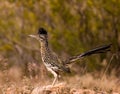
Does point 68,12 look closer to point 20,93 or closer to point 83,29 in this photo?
point 83,29

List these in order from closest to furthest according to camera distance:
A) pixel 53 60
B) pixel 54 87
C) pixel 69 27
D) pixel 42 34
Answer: pixel 54 87 → pixel 53 60 → pixel 42 34 → pixel 69 27

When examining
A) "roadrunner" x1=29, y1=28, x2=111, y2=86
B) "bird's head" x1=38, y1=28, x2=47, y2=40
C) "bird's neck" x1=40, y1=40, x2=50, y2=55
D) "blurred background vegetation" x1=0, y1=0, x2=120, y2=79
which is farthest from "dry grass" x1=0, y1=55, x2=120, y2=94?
"blurred background vegetation" x1=0, y1=0, x2=120, y2=79

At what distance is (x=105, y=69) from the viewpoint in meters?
15.3

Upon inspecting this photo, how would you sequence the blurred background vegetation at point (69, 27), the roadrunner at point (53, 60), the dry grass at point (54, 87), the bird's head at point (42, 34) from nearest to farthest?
the dry grass at point (54, 87) → the roadrunner at point (53, 60) → the bird's head at point (42, 34) → the blurred background vegetation at point (69, 27)

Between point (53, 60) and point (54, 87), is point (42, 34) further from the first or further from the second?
point (54, 87)

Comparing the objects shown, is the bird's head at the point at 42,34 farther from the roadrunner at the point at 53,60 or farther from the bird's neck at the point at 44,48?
the bird's neck at the point at 44,48

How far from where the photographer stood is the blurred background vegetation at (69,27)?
1560 centimetres

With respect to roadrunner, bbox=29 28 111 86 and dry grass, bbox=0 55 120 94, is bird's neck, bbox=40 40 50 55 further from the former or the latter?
dry grass, bbox=0 55 120 94

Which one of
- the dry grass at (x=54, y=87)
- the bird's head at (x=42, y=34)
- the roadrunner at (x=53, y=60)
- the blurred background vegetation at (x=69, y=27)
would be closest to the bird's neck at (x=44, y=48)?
the roadrunner at (x=53, y=60)

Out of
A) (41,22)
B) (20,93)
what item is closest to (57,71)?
(20,93)

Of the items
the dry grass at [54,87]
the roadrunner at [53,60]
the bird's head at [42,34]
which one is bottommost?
the dry grass at [54,87]

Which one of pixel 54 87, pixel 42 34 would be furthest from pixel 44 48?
pixel 54 87

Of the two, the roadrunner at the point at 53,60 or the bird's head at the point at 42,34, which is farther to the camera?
the bird's head at the point at 42,34

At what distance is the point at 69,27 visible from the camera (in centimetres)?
1619
